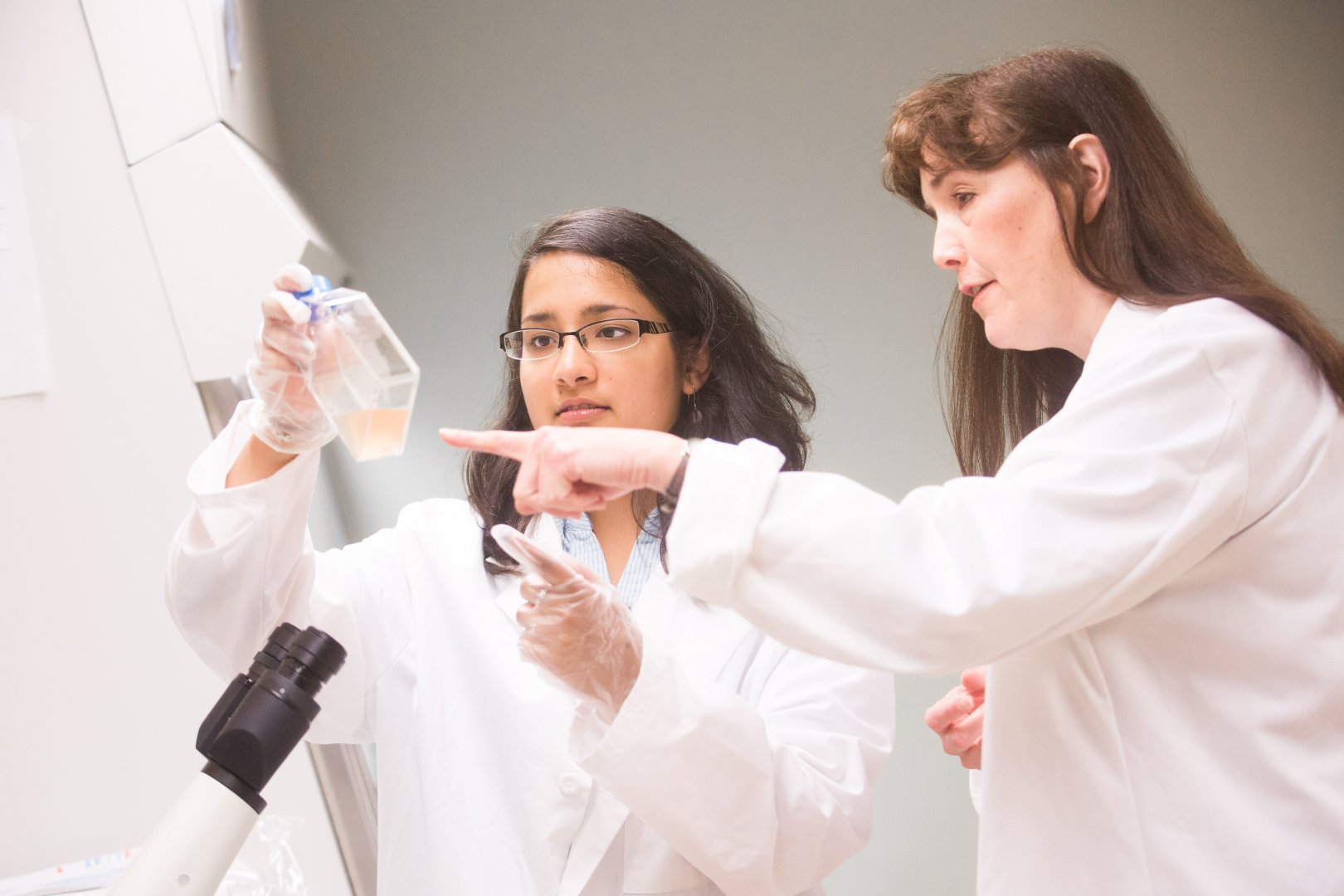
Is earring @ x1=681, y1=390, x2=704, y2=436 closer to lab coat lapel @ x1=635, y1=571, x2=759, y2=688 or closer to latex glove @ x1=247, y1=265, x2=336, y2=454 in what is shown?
lab coat lapel @ x1=635, y1=571, x2=759, y2=688

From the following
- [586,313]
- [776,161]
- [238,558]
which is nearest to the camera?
[238,558]

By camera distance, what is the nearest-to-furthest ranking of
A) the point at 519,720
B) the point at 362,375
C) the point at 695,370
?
the point at 362,375 < the point at 519,720 < the point at 695,370

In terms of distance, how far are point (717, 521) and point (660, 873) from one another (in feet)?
1.39

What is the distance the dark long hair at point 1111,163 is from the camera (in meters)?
Answer: 0.71

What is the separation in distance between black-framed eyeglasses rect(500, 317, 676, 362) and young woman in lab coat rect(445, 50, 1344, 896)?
1.23 ft

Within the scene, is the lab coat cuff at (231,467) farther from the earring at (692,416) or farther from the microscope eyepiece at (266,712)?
the earring at (692,416)

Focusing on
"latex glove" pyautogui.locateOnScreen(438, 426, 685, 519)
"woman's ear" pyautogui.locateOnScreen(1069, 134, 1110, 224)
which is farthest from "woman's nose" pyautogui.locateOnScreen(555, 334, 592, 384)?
"woman's ear" pyautogui.locateOnScreen(1069, 134, 1110, 224)

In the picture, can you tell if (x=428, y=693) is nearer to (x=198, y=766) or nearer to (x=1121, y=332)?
(x=198, y=766)

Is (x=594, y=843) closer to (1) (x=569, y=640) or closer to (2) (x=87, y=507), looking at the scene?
(1) (x=569, y=640)

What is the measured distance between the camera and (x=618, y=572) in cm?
108

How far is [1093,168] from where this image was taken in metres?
0.76

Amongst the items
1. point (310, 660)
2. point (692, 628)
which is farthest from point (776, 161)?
point (310, 660)

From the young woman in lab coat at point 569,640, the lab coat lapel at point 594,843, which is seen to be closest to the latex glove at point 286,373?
the young woman in lab coat at point 569,640

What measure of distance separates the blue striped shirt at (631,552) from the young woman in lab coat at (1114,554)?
0.40 meters
